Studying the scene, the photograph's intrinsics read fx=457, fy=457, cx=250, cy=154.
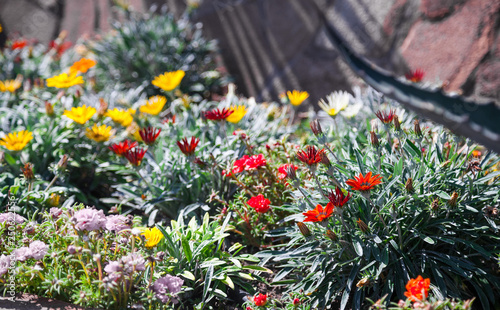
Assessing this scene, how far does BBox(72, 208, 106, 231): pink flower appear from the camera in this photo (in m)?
1.71

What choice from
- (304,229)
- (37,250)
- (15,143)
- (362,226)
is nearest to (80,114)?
(15,143)

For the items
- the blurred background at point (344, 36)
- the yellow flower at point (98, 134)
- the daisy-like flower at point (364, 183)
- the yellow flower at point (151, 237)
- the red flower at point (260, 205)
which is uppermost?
the blurred background at point (344, 36)

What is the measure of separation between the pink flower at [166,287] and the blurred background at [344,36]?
225cm

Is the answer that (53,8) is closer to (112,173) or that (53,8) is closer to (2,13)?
(2,13)

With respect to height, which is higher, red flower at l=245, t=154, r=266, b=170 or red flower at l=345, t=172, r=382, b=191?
red flower at l=245, t=154, r=266, b=170

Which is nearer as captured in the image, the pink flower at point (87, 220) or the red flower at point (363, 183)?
the red flower at point (363, 183)

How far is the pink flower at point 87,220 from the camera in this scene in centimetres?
171

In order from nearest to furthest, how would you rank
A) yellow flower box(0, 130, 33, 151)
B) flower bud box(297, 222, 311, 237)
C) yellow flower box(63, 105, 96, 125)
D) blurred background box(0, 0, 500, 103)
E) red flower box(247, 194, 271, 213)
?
flower bud box(297, 222, 311, 237) < red flower box(247, 194, 271, 213) < yellow flower box(0, 130, 33, 151) < yellow flower box(63, 105, 96, 125) < blurred background box(0, 0, 500, 103)

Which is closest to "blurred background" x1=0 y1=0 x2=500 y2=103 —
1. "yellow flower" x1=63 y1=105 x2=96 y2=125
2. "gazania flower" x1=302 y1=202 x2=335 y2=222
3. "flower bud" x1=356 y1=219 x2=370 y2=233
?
"flower bud" x1=356 y1=219 x2=370 y2=233

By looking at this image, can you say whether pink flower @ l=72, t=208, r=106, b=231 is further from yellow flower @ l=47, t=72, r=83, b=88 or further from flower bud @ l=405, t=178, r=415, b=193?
yellow flower @ l=47, t=72, r=83, b=88

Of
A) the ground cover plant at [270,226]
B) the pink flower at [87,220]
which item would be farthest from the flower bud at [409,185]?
the pink flower at [87,220]

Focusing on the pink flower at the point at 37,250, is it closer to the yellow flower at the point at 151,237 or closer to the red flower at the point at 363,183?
the yellow flower at the point at 151,237

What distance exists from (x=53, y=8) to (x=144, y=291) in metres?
5.54

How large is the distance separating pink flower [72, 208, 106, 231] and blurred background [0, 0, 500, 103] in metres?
2.37
